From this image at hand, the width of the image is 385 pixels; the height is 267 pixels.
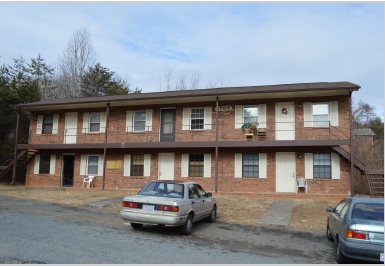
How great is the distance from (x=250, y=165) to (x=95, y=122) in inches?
424

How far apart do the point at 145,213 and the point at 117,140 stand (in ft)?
44.7

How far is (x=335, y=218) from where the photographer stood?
765 cm

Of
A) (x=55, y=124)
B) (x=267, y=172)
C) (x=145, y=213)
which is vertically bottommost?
(x=145, y=213)

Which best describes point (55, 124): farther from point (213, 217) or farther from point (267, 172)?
point (213, 217)

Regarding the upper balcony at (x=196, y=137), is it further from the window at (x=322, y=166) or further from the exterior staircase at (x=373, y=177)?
the window at (x=322, y=166)

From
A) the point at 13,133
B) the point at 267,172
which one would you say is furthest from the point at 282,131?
the point at 13,133

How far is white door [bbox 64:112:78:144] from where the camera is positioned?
75.0 feet

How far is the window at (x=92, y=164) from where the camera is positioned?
72.7 ft

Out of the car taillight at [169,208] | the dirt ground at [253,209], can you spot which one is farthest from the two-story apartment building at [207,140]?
the car taillight at [169,208]

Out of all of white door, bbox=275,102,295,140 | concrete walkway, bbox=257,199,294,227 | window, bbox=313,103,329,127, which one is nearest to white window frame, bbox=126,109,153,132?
white door, bbox=275,102,295,140

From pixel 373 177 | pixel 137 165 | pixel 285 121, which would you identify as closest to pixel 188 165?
pixel 137 165

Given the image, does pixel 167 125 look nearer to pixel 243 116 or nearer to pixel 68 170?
pixel 243 116

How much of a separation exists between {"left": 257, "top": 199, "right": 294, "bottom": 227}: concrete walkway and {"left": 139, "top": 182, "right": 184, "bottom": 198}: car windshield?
3.26m

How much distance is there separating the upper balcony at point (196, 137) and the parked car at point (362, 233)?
10590 mm
